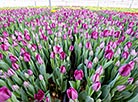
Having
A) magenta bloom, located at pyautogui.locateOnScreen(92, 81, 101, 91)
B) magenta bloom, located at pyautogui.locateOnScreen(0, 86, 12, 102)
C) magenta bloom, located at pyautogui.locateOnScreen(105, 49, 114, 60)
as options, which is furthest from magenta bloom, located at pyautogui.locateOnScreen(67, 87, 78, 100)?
magenta bloom, located at pyautogui.locateOnScreen(105, 49, 114, 60)

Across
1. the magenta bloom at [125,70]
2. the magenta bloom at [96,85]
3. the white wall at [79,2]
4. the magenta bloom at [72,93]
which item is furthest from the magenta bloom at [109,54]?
the white wall at [79,2]

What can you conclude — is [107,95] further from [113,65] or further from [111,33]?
[111,33]

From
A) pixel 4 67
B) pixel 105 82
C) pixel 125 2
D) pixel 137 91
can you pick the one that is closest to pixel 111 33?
pixel 105 82

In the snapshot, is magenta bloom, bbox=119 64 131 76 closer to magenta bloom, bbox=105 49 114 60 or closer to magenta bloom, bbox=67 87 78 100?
magenta bloom, bbox=105 49 114 60

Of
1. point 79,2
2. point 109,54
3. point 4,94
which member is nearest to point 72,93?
point 4,94

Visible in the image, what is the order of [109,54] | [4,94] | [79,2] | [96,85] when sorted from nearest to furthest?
[4,94] → [96,85] → [109,54] → [79,2]

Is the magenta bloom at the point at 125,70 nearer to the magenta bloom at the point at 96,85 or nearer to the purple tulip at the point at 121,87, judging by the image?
the purple tulip at the point at 121,87

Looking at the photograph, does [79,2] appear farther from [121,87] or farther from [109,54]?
[121,87]

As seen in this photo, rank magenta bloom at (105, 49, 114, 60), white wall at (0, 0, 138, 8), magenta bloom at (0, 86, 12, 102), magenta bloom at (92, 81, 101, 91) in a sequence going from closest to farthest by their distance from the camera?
magenta bloom at (0, 86, 12, 102) < magenta bloom at (92, 81, 101, 91) < magenta bloom at (105, 49, 114, 60) < white wall at (0, 0, 138, 8)

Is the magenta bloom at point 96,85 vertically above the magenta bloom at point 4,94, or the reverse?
the magenta bloom at point 4,94

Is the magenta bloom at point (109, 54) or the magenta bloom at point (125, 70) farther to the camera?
the magenta bloom at point (109, 54)

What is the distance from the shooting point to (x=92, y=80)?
985 mm

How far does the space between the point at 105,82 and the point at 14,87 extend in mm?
649

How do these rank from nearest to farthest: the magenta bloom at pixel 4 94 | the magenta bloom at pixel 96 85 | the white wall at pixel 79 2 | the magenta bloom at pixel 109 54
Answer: the magenta bloom at pixel 4 94 < the magenta bloom at pixel 96 85 < the magenta bloom at pixel 109 54 < the white wall at pixel 79 2
